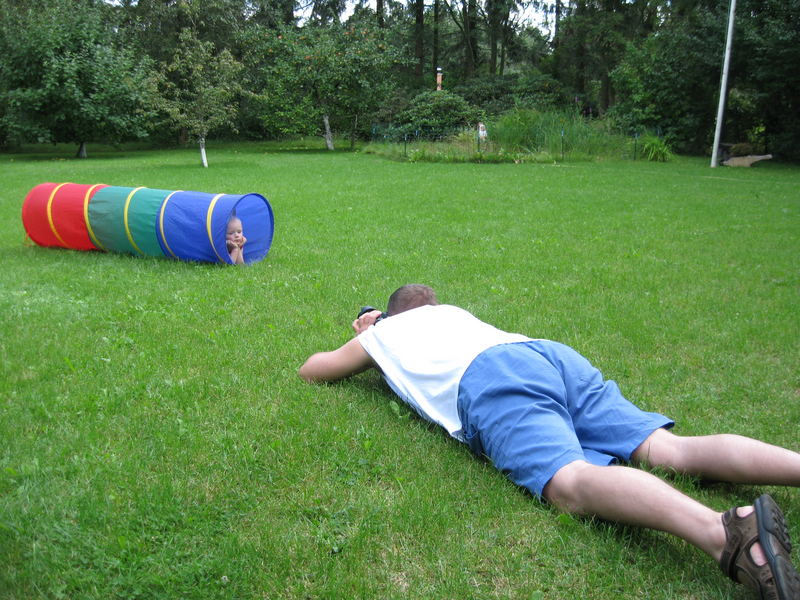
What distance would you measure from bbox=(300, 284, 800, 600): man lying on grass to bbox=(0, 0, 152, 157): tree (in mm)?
23366

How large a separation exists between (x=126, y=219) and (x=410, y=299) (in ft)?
16.3

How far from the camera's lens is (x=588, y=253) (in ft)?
26.2

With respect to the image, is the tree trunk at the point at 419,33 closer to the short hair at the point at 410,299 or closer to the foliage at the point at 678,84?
the foliage at the point at 678,84

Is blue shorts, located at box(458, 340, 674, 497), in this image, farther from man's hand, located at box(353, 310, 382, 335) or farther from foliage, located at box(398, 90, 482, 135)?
foliage, located at box(398, 90, 482, 135)

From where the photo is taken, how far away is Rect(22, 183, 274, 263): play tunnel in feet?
23.3

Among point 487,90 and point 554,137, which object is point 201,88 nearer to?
point 554,137

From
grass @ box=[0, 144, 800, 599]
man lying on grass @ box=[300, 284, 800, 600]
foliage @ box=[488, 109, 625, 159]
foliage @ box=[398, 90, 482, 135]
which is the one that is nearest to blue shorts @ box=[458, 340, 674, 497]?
man lying on grass @ box=[300, 284, 800, 600]

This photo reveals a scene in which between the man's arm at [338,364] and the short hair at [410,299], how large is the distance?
11.9 inches

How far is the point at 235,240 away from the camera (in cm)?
725

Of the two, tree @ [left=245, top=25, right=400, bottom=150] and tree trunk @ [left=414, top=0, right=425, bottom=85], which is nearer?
tree @ [left=245, top=25, right=400, bottom=150]

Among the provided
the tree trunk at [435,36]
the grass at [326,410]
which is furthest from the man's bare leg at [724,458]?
the tree trunk at [435,36]

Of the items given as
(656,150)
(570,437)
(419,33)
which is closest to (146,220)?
(570,437)

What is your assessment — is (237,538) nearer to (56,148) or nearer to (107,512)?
(107,512)

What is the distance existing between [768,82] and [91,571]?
25762 mm
